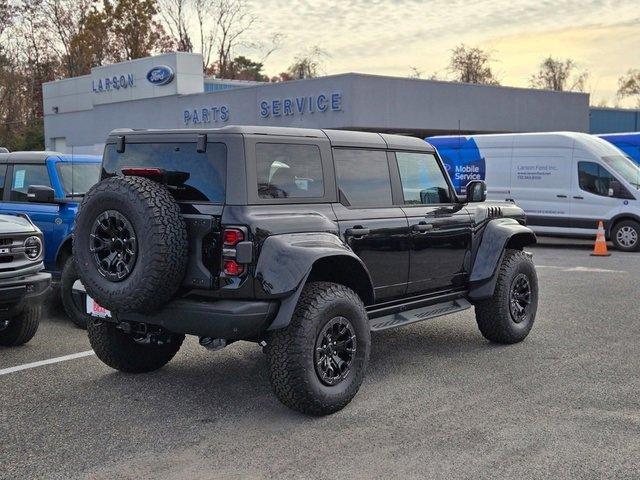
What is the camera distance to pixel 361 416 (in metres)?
5.06

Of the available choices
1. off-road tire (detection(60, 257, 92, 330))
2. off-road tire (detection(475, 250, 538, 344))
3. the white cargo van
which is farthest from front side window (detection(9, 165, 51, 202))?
the white cargo van

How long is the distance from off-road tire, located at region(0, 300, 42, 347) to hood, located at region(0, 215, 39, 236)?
28.0 inches

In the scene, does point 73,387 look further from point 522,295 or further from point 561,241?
point 561,241

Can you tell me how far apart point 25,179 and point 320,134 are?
466 centimetres

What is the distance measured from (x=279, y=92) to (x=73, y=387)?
86.2ft

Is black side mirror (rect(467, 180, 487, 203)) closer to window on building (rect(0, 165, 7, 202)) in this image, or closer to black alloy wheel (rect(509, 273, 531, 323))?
black alloy wheel (rect(509, 273, 531, 323))

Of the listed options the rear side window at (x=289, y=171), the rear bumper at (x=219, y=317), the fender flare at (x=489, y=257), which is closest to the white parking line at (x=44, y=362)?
the rear bumper at (x=219, y=317)

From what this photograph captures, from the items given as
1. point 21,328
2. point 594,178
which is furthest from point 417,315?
point 594,178

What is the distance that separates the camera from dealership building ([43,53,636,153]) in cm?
2877

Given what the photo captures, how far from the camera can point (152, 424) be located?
4938 millimetres

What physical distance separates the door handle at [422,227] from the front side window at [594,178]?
10.3 m

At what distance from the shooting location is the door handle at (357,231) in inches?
219

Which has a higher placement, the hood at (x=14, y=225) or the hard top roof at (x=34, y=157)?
the hard top roof at (x=34, y=157)

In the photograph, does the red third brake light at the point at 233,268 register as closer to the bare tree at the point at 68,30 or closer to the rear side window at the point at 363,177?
the rear side window at the point at 363,177
